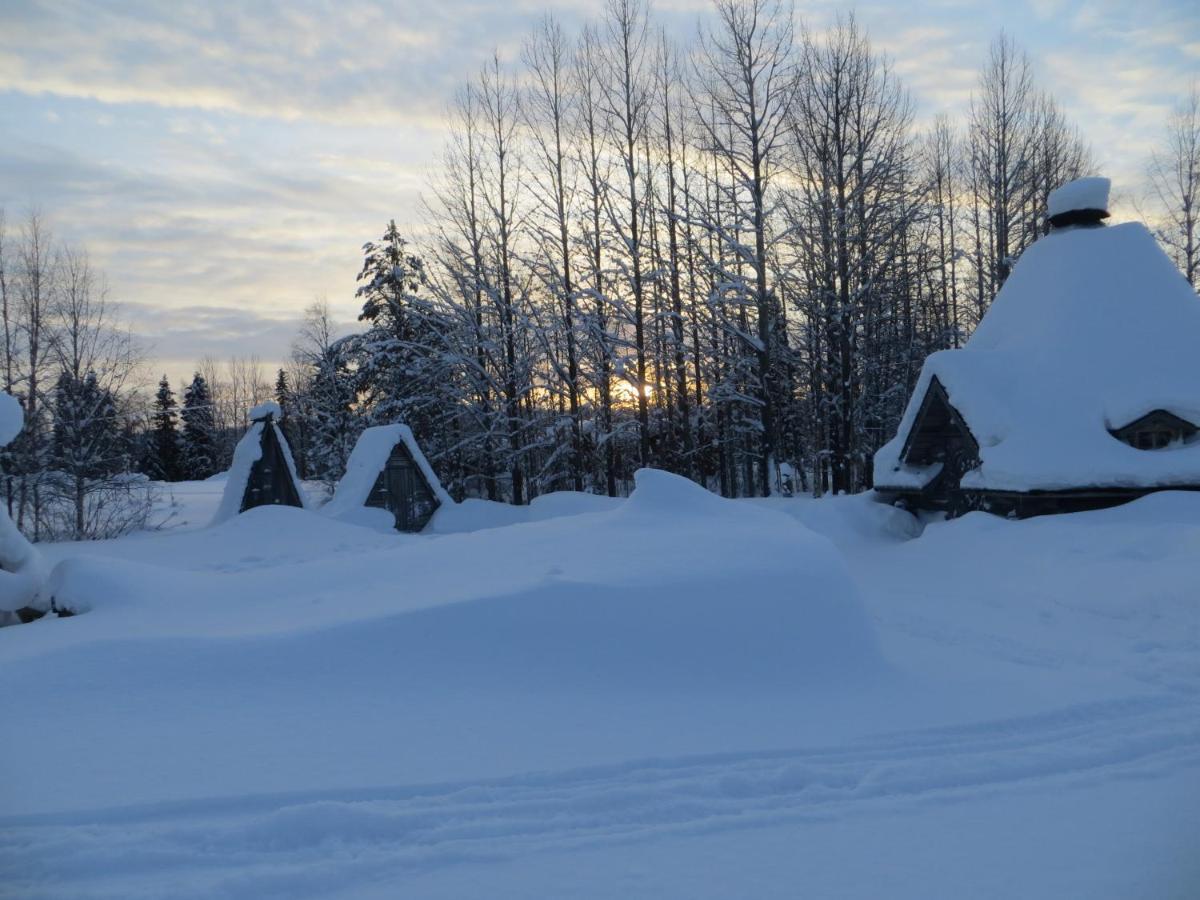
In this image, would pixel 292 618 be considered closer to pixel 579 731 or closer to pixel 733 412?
pixel 579 731

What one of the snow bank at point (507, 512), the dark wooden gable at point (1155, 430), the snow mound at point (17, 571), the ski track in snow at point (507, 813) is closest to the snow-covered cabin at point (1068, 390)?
the dark wooden gable at point (1155, 430)

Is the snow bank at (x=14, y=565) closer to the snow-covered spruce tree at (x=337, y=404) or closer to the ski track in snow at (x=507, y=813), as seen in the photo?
the ski track in snow at (x=507, y=813)

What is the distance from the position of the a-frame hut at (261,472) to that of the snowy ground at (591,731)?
11408 mm

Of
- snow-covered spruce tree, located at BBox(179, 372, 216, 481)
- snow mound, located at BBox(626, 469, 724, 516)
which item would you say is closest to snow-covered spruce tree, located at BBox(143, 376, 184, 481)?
snow-covered spruce tree, located at BBox(179, 372, 216, 481)

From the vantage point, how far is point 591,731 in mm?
4914

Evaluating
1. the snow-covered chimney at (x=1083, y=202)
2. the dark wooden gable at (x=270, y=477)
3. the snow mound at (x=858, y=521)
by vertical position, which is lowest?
the snow mound at (x=858, y=521)

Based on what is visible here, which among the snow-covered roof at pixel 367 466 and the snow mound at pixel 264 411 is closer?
the snow mound at pixel 264 411

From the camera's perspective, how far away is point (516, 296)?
2567 centimetres

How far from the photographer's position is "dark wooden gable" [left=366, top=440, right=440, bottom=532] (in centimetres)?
1983

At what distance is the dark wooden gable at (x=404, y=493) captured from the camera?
19.8m

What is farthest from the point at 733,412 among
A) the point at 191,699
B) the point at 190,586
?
the point at 191,699

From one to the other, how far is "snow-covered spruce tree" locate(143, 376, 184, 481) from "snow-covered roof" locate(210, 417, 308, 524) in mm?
32633

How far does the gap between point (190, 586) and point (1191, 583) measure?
10.7 metres

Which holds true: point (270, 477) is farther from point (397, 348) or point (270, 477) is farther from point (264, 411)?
point (397, 348)
